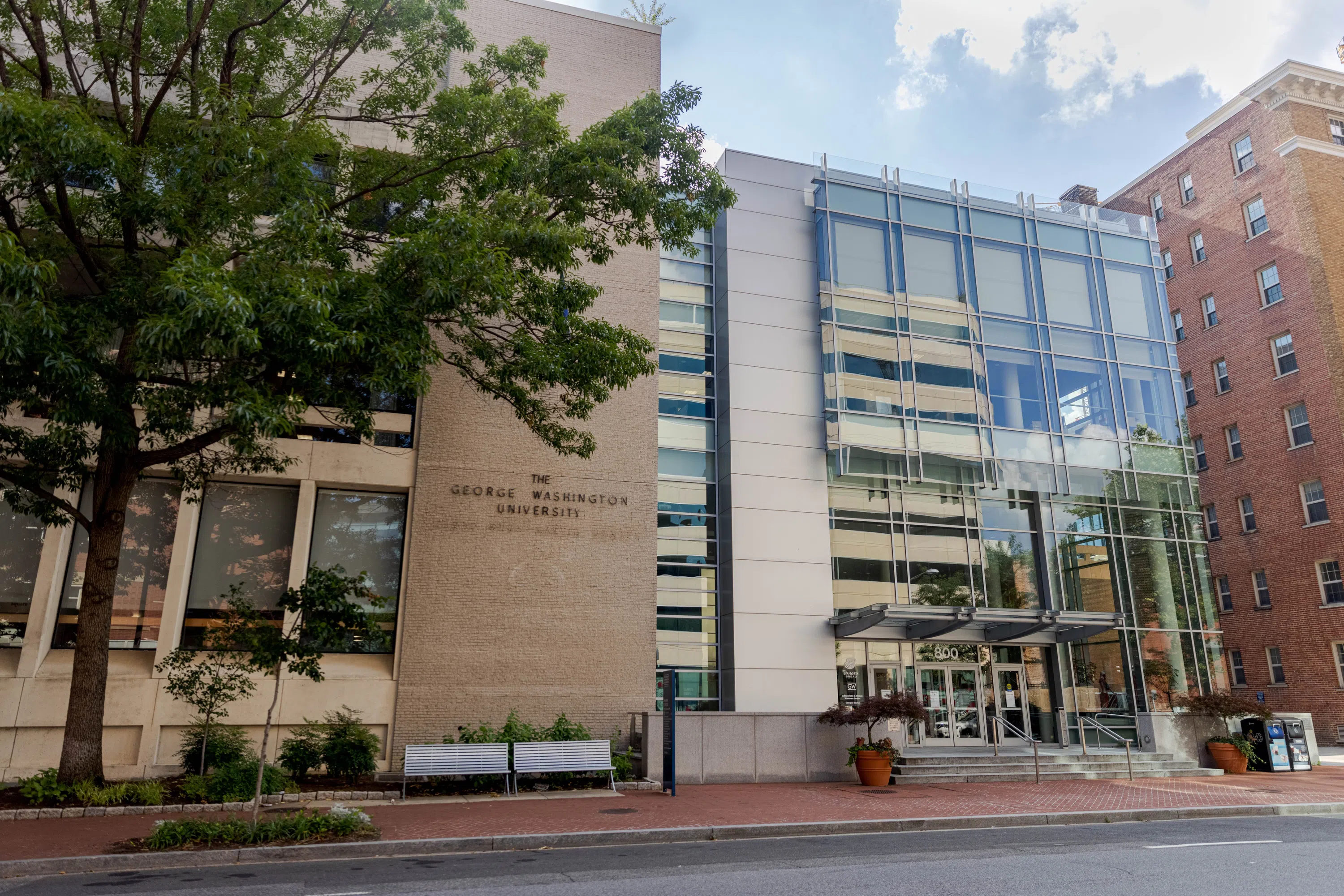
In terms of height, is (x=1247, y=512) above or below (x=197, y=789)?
above

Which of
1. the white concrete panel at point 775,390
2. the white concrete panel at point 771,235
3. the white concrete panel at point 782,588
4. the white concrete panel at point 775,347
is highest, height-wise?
the white concrete panel at point 771,235

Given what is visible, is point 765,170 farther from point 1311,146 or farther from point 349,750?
point 1311,146

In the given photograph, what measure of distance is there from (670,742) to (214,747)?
813cm

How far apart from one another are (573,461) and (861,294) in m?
10.8

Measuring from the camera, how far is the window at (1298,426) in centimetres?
3425

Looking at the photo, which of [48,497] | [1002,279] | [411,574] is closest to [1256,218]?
[1002,279]

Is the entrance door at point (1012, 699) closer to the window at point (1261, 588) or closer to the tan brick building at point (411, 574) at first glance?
the tan brick building at point (411, 574)

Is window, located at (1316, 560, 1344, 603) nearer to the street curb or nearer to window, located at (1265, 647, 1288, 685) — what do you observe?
window, located at (1265, 647, 1288, 685)

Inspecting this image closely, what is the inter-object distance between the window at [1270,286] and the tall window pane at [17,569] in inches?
1688

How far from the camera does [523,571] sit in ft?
59.8

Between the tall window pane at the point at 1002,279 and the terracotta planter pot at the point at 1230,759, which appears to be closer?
the terracotta planter pot at the point at 1230,759

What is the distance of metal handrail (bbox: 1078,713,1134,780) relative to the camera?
1991 centimetres

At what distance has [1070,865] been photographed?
9250mm

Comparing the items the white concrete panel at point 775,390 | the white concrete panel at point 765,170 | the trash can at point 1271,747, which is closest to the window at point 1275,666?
the trash can at point 1271,747
